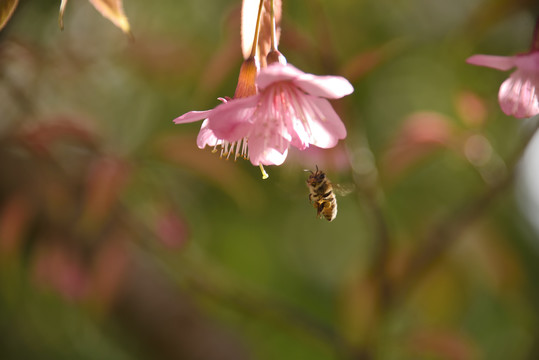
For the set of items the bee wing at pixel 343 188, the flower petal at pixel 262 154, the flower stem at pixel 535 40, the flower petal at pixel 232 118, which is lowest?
the flower petal at pixel 232 118

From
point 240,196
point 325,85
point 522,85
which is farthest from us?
point 240,196

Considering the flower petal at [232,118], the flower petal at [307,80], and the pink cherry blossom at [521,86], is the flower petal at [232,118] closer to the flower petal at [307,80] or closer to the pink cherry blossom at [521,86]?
the flower petal at [307,80]

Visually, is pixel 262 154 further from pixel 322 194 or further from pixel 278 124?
pixel 322 194

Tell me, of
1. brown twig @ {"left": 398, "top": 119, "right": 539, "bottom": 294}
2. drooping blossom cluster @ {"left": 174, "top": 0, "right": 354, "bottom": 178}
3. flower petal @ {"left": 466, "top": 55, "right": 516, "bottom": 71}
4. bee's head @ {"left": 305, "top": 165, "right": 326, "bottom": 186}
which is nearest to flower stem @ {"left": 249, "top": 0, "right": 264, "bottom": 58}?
drooping blossom cluster @ {"left": 174, "top": 0, "right": 354, "bottom": 178}

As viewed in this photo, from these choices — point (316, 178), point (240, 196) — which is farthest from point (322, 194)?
point (240, 196)

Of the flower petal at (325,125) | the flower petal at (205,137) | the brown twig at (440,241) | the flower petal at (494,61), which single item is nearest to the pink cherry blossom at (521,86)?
the flower petal at (494,61)

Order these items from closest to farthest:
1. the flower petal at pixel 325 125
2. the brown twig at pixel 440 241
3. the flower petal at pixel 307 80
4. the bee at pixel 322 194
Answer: the flower petal at pixel 307 80 < the flower petal at pixel 325 125 < the bee at pixel 322 194 < the brown twig at pixel 440 241

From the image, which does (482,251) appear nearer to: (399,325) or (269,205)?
(269,205)

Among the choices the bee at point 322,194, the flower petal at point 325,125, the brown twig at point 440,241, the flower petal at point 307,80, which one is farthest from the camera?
the brown twig at point 440,241
